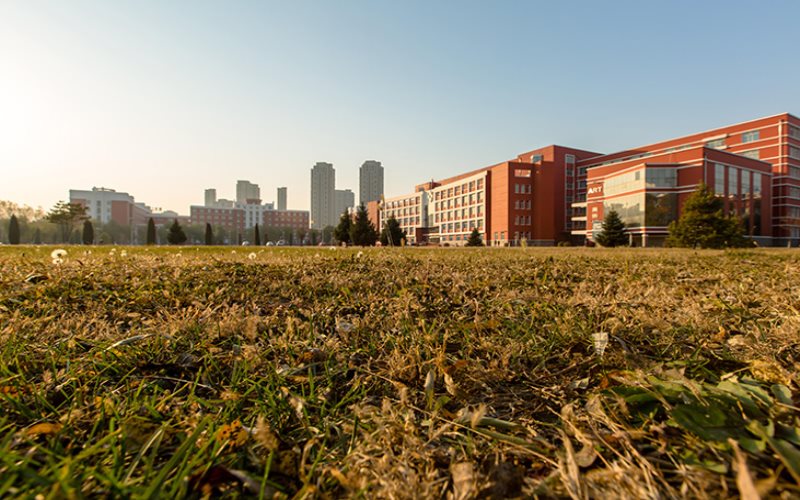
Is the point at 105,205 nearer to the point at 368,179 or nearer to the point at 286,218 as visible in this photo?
the point at 286,218

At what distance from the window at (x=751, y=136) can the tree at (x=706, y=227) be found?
4203 cm

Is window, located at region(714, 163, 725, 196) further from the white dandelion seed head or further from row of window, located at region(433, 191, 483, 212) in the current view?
the white dandelion seed head

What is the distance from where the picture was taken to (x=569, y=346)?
1724 millimetres

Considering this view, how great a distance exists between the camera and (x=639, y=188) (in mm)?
45969

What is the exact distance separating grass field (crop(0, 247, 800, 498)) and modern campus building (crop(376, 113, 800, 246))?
37.6 metres

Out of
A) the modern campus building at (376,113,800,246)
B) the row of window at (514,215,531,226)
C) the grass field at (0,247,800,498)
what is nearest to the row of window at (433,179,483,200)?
the modern campus building at (376,113,800,246)

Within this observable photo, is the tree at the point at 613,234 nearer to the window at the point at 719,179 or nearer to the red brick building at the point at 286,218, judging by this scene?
the window at the point at 719,179

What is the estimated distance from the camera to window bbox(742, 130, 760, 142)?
179 ft

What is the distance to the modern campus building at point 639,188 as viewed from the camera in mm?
44938

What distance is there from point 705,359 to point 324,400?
1561 mm

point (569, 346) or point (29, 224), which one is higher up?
point (29, 224)

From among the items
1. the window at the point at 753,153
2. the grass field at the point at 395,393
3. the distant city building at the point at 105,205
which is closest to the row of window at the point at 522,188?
the window at the point at 753,153

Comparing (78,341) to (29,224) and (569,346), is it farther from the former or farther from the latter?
(29,224)

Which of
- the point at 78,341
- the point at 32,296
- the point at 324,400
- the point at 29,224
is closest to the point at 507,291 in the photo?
the point at 324,400
